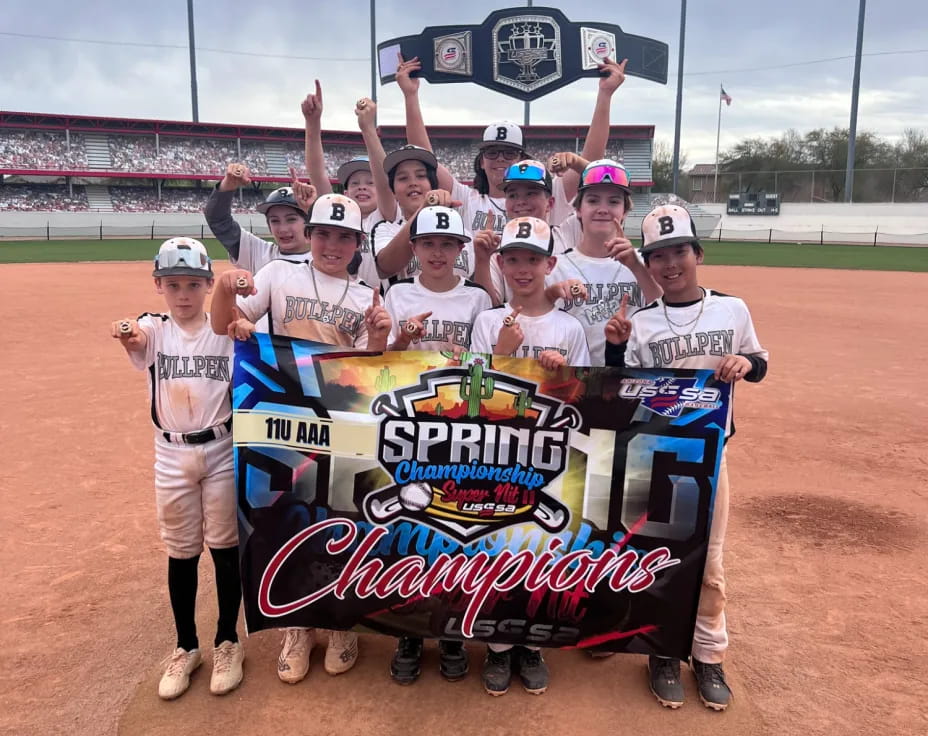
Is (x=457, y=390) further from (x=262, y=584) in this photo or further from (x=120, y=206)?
(x=120, y=206)

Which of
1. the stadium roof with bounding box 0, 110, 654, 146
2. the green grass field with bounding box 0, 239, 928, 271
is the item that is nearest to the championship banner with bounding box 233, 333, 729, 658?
the green grass field with bounding box 0, 239, 928, 271

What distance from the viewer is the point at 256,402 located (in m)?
3.28

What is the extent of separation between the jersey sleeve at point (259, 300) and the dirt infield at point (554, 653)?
5.87ft

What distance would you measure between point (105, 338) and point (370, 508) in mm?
10431

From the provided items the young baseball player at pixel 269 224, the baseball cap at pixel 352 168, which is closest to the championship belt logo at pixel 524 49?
the baseball cap at pixel 352 168

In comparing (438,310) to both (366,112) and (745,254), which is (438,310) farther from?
(745,254)

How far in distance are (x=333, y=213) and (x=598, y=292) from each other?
1.60 m

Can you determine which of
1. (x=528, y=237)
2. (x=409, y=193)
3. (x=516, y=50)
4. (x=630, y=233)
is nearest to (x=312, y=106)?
(x=409, y=193)

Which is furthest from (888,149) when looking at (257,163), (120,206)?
(120,206)

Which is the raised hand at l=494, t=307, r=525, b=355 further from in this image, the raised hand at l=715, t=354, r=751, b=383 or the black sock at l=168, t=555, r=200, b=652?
the black sock at l=168, t=555, r=200, b=652

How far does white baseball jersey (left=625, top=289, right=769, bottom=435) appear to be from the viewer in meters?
3.42

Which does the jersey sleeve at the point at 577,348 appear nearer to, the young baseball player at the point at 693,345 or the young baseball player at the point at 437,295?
the young baseball player at the point at 693,345

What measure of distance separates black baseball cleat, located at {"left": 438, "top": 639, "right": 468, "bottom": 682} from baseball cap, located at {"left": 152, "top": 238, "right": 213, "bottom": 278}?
2.18m

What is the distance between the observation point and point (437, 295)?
151 inches
